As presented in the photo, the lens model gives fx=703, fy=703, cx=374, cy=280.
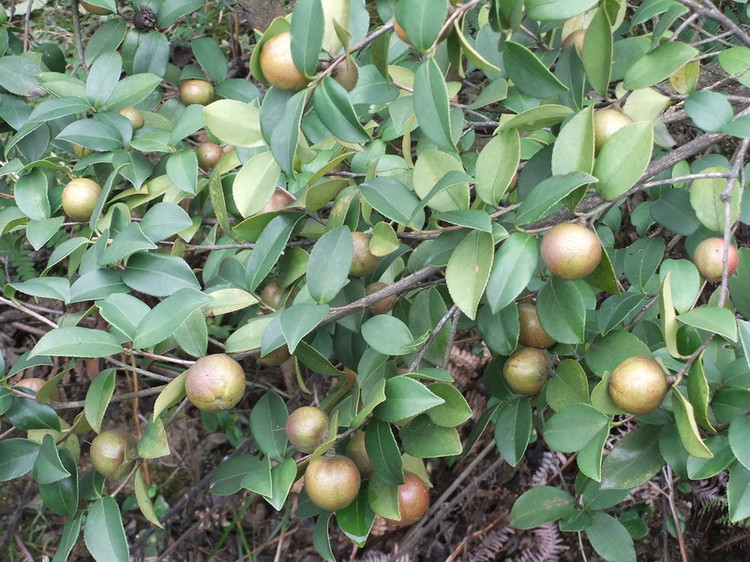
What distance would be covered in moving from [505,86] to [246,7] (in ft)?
3.31

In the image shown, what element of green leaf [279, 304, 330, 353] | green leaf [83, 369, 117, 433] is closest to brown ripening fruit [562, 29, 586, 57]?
green leaf [279, 304, 330, 353]

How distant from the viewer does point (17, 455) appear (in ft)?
4.14

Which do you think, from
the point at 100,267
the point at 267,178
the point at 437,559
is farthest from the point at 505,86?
the point at 437,559

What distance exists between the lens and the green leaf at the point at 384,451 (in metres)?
1.01

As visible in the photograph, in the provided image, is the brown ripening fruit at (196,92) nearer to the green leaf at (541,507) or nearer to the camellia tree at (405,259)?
the camellia tree at (405,259)

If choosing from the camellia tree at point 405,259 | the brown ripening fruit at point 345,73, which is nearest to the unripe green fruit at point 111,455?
the camellia tree at point 405,259

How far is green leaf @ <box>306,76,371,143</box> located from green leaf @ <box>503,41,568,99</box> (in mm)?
244

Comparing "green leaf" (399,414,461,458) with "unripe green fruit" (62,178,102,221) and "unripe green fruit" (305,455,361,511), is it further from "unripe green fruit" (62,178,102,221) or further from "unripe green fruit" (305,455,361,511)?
"unripe green fruit" (62,178,102,221)

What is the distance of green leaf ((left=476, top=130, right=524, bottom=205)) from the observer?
1.00 meters

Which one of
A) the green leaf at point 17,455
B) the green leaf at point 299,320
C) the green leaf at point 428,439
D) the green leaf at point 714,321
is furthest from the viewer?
the green leaf at point 17,455

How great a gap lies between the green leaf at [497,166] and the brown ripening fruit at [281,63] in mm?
281

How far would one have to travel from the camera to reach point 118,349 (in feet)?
3.48

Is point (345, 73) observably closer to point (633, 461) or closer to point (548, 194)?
point (548, 194)

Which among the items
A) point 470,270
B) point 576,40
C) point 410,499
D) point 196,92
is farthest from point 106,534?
point 576,40
